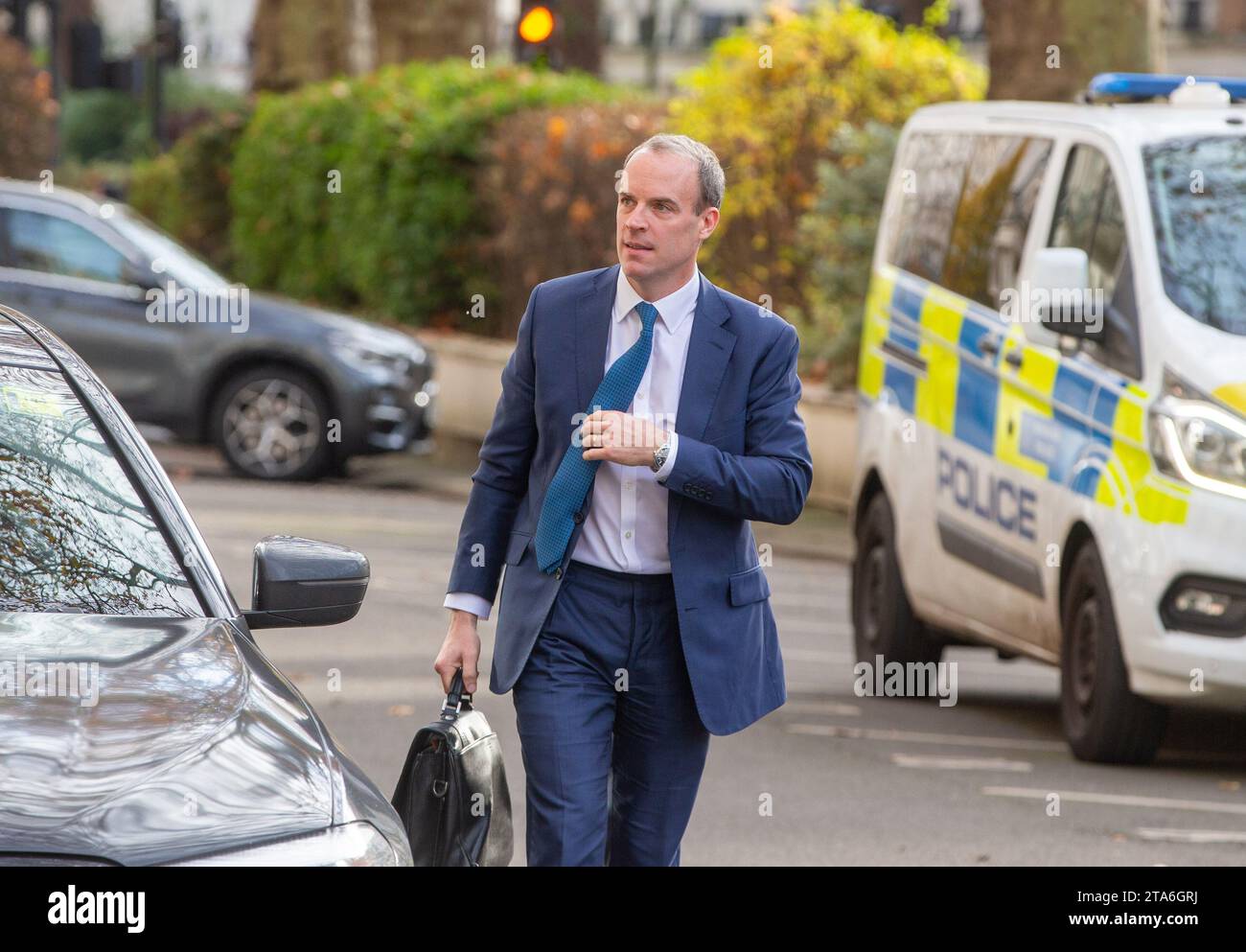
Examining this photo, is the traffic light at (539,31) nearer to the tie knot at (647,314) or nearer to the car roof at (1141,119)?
the car roof at (1141,119)

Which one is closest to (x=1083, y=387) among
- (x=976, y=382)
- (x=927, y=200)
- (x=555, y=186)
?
(x=976, y=382)

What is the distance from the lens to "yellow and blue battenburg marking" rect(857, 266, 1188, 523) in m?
8.03

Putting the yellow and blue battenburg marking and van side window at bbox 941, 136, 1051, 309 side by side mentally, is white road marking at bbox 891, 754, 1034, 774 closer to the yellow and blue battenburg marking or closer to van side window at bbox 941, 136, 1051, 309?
the yellow and blue battenburg marking

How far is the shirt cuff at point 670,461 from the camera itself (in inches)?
175

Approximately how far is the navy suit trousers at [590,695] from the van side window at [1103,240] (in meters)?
3.87

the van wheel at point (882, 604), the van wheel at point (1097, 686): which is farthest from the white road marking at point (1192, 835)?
the van wheel at point (882, 604)

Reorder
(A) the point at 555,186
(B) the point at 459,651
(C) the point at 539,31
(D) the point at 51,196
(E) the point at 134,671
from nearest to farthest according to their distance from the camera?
(E) the point at 134,671, (B) the point at 459,651, (D) the point at 51,196, (C) the point at 539,31, (A) the point at 555,186

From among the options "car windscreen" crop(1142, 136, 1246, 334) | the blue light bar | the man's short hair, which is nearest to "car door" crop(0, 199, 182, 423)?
the blue light bar

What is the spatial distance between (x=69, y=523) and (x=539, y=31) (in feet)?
45.4

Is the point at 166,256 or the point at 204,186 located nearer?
the point at 166,256

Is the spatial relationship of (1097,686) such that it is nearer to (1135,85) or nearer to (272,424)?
(1135,85)

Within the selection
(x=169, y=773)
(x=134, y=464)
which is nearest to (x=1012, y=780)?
(x=134, y=464)

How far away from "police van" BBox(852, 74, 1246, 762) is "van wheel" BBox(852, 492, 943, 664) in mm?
13

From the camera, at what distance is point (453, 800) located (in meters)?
4.62
